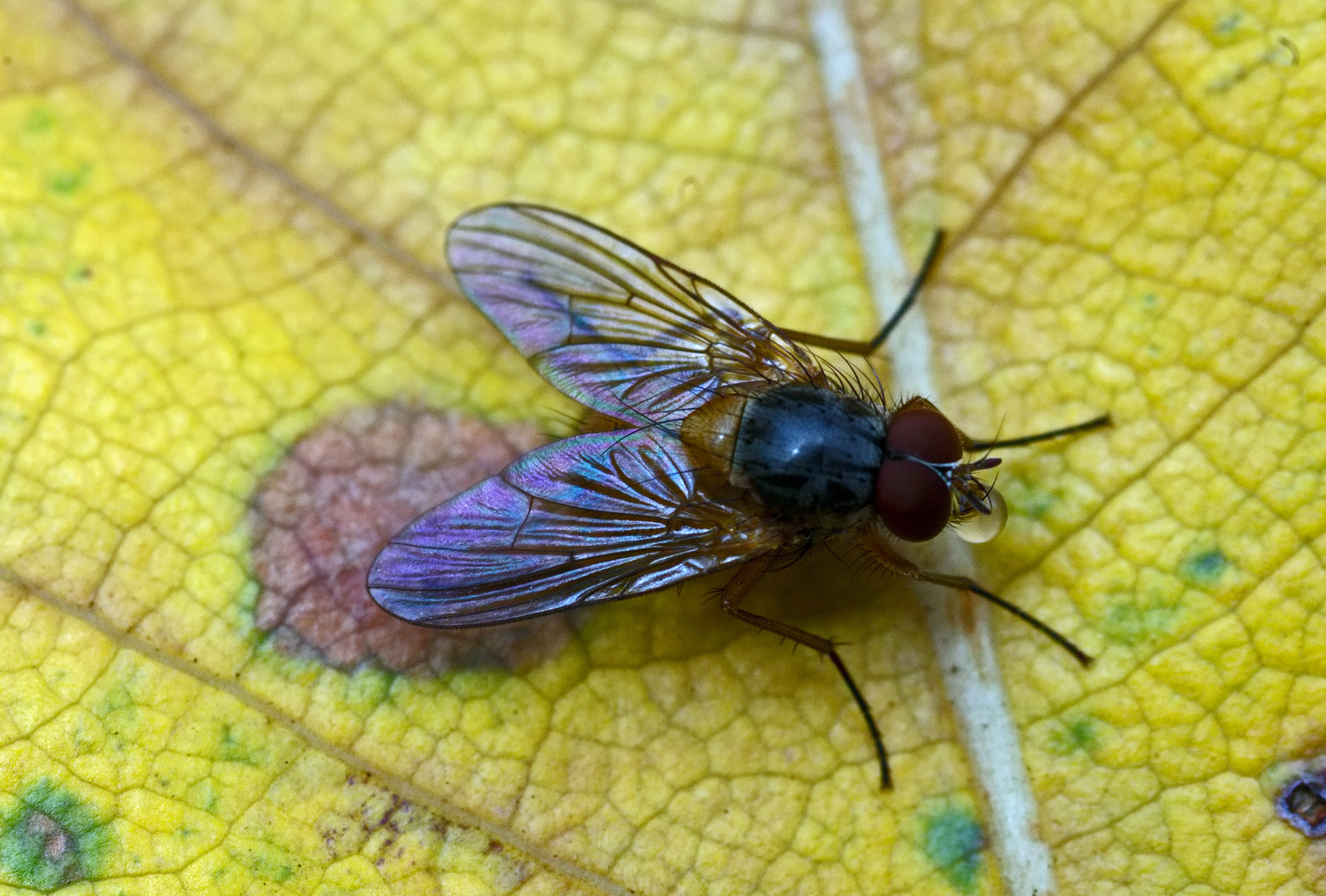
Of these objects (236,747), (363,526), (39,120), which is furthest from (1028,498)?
(39,120)

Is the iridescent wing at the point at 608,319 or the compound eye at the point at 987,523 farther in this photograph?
the iridescent wing at the point at 608,319

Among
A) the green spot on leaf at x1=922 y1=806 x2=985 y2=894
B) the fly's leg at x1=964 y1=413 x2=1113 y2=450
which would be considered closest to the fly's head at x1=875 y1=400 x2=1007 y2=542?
the fly's leg at x1=964 y1=413 x2=1113 y2=450

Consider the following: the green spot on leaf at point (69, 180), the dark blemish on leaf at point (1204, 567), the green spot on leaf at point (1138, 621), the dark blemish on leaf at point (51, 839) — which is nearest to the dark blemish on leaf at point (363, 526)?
the dark blemish on leaf at point (51, 839)

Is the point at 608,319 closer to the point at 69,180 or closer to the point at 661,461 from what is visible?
the point at 661,461

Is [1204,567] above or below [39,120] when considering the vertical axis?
below

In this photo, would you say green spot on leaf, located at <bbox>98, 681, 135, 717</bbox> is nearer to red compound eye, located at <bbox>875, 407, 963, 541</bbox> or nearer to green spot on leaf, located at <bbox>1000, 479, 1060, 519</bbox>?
red compound eye, located at <bbox>875, 407, 963, 541</bbox>

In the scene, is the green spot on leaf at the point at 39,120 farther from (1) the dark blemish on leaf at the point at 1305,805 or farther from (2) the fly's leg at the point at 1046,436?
(1) the dark blemish on leaf at the point at 1305,805

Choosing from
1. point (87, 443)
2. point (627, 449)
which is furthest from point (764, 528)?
point (87, 443)

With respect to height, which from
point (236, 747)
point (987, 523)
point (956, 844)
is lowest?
point (236, 747)
